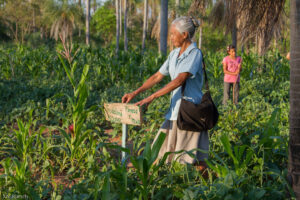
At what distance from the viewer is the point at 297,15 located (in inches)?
75.5

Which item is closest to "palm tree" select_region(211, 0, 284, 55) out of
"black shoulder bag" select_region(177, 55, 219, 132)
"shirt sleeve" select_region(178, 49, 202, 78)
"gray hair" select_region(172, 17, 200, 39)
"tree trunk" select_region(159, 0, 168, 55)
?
"gray hair" select_region(172, 17, 200, 39)

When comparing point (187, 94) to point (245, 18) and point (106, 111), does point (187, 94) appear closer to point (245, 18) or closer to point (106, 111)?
point (106, 111)

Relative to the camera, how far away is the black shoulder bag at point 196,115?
94.0 inches

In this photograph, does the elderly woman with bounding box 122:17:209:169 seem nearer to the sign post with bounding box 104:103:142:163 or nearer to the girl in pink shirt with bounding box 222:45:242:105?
the sign post with bounding box 104:103:142:163

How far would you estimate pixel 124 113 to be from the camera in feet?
7.71

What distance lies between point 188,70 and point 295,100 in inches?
31.3

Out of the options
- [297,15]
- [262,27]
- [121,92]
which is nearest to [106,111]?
[297,15]

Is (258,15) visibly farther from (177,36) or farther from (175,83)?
(175,83)

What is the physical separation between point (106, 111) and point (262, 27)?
181cm

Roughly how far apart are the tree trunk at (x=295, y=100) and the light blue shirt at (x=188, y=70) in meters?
0.71

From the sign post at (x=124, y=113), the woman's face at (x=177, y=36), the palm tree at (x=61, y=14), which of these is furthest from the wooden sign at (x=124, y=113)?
the palm tree at (x=61, y=14)

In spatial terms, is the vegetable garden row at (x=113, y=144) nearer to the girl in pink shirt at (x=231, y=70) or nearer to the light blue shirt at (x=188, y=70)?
the light blue shirt at (x=188, y=70)

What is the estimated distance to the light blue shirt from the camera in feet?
7.70

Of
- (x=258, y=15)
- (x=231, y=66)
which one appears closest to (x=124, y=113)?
(x=258, y=15)
